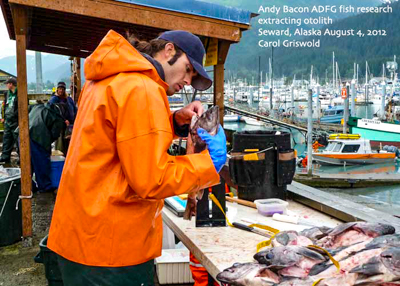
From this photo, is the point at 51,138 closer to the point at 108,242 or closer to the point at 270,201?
the point at 270,201

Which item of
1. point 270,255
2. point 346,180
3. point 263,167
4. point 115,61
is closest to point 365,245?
point 270,255

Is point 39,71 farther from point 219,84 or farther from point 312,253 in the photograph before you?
point 312,253

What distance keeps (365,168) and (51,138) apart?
27.7 metres

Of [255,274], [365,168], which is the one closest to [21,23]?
[255,274]

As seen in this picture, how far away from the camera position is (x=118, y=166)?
2.04 meters

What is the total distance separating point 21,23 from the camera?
4.93 meters

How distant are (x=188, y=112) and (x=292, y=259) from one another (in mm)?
1063

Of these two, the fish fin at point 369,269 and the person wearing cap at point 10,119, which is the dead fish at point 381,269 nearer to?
the fish fin at point 369,269

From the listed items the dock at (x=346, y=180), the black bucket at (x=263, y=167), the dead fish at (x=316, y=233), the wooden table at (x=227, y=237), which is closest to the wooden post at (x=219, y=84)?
the black bucket at (x=263, y=167)

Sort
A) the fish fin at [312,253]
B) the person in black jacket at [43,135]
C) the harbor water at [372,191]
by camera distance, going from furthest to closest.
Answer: the harbor water at [372,191] → the person in black jacket at [43,135] → the fish fin at [312,253]

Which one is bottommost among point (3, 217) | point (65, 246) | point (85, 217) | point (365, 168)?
point (365, 168)

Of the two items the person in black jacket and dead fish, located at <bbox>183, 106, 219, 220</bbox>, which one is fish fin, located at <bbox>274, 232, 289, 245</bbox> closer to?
dead fish, located at <bbox>183, 106, 219, 220</bbox>

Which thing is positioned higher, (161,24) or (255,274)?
(161,24)

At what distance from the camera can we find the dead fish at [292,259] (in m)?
2.54
